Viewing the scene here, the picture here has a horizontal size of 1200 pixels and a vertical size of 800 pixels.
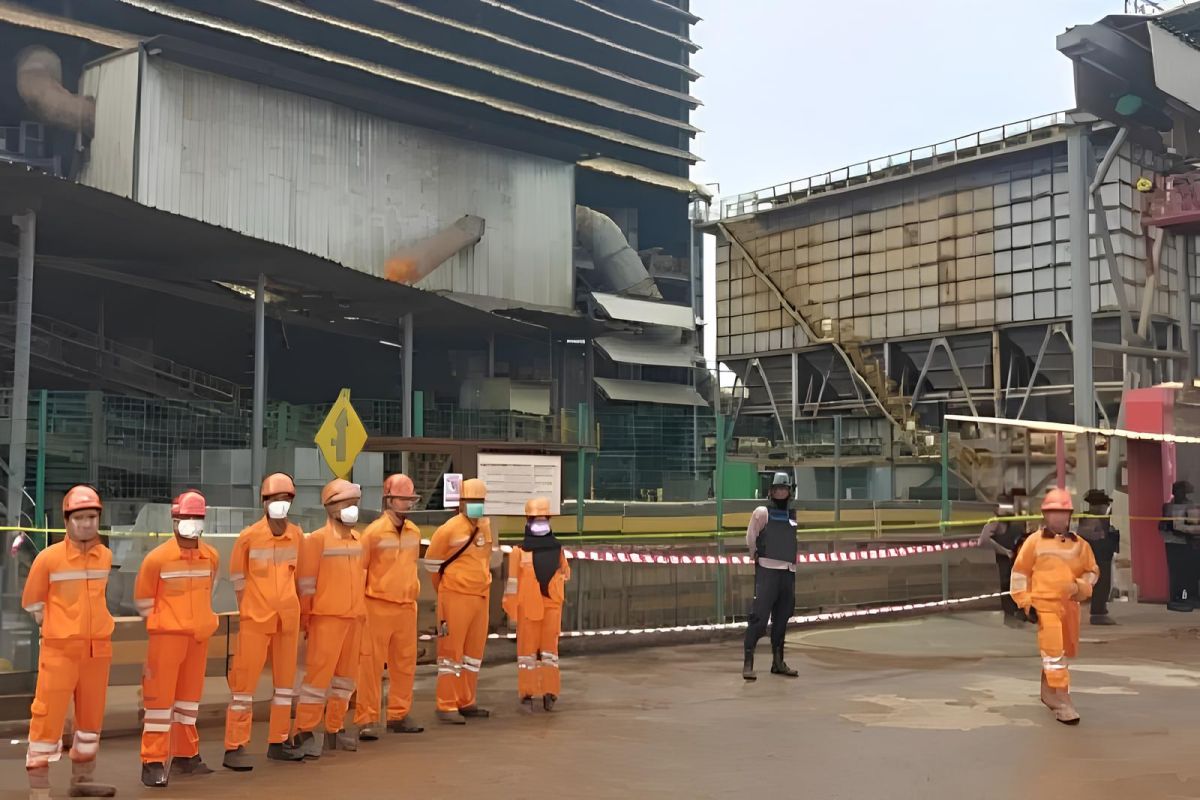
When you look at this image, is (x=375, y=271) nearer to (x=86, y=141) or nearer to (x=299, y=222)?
(x=299, y=222)

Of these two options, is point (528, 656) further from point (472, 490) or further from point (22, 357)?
point (22, 357)

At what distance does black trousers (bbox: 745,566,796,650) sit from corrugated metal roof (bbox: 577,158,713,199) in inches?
1594

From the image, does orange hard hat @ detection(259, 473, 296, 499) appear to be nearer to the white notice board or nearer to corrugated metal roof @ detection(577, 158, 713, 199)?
the white notice board

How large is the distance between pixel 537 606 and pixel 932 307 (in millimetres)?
41067

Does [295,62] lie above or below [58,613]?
above

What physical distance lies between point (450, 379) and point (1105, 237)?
23296 mm

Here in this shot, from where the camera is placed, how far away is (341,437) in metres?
11.5

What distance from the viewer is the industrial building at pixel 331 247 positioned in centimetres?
2025

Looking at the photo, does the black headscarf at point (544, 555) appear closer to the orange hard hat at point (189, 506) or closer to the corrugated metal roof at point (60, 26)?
the orange hard hat at point (189, 506)

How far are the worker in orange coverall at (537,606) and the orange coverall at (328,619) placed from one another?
1.84 m

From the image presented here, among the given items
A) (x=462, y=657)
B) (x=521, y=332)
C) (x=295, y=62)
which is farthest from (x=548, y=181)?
(x=462, y=657)

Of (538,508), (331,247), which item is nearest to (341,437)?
(538,508)

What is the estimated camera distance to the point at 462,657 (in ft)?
30.4

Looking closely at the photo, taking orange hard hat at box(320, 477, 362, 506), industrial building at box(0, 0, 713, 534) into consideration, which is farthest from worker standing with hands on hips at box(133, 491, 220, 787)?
industrial building at box(0, 0, 713, 534)
